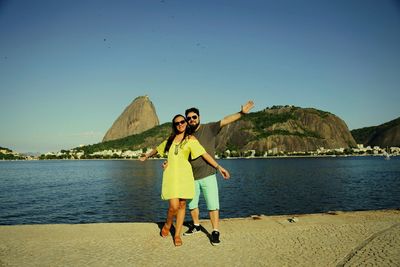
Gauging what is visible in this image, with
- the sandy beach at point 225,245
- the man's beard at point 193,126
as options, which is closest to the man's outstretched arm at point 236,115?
the man's beard at point 193,126

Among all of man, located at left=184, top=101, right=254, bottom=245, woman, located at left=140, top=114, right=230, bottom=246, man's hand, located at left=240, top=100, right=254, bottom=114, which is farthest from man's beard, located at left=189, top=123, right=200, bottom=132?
man's hand, located at left=240, top=100, right=254, bottom=114

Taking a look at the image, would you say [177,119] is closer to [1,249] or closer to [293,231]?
[293,231]

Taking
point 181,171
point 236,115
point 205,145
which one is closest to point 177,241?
point 181,171

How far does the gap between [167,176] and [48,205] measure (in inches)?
1086

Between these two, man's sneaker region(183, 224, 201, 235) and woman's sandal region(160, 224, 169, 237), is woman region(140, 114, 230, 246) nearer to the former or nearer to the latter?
woman's sandal region(160, 224, 169, 237)

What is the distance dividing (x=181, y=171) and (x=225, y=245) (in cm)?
154

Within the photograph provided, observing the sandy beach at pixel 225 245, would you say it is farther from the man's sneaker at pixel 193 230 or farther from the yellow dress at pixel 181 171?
the yellow dress at pixel 181 171

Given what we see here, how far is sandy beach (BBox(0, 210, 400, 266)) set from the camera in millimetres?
5312

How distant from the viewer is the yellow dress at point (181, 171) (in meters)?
6.29

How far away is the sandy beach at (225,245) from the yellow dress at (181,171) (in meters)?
0.93

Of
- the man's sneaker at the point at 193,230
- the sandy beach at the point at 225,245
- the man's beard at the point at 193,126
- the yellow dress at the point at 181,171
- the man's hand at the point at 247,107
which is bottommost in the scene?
the sandy beach at the point at 225,245

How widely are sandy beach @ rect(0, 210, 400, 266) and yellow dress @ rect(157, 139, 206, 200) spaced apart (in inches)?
36.6

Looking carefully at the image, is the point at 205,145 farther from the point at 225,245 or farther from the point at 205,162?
the point at 225,245

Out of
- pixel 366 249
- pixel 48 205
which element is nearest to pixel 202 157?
pixel 366 249
